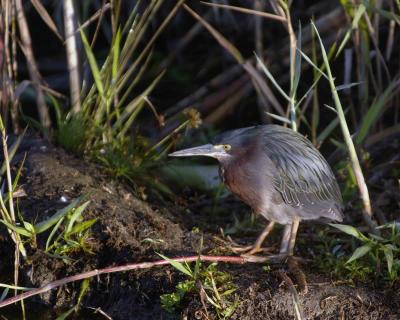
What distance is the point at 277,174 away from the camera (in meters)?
4.50

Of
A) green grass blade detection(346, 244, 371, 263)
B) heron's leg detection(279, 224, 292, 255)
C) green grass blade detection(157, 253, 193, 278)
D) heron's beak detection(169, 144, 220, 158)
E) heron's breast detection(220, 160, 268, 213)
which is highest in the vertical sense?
heron's beak detection(169, 144, 220, 158)

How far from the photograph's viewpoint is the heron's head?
452 cm

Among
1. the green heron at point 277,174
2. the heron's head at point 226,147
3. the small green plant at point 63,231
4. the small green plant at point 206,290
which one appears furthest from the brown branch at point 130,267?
the heron's head at point 226,147

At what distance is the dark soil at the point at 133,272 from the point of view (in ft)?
13.4

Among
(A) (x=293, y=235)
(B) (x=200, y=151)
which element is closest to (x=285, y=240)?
(A) (x=293, y=235)

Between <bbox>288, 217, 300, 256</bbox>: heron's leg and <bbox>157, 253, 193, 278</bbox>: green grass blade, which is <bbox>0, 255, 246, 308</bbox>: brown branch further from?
<bbox>288, 217, 300, 256</bbox>: heron's leg

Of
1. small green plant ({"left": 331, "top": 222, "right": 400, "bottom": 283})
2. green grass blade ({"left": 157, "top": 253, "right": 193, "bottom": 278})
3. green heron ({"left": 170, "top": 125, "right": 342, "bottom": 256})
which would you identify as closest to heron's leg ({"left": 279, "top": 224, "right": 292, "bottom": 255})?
green heron ({"left": 170, "top": 125, "right": 342, "bottom": 256})

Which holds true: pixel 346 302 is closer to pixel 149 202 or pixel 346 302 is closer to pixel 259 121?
pixel 149 202

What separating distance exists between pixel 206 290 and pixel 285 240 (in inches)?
28.5

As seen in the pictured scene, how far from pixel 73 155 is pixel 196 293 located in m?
1.62

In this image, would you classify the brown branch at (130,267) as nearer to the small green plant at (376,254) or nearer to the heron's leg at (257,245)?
the heron's leg at (257,245)

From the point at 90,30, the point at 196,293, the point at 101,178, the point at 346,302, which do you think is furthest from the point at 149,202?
the point at 90,30

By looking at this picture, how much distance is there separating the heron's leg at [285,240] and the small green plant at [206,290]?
0.48 meters

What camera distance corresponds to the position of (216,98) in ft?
22.2
